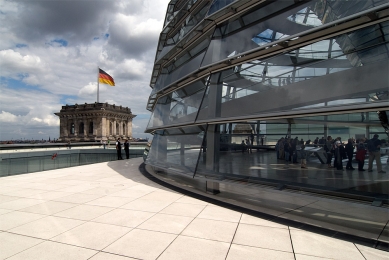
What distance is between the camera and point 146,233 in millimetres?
4797

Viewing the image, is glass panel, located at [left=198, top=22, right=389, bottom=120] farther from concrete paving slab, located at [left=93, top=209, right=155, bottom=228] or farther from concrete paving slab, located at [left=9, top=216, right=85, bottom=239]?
concrete paving slab, located at [left=9, top=216, right=85, bottom=239]

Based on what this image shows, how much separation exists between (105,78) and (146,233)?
2295 inches

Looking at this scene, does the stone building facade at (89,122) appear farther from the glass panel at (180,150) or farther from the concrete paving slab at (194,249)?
the concrete paving slab at (194,249)

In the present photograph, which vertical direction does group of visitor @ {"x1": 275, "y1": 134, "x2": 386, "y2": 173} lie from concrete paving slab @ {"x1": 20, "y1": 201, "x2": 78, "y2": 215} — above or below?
above

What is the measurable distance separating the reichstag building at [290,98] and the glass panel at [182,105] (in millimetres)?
140

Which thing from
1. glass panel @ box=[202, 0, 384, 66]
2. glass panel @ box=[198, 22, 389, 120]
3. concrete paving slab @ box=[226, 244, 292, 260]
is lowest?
concrete paving slab @ box=[226, 244, 292, 260]

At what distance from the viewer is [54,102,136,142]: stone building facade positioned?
93.2m

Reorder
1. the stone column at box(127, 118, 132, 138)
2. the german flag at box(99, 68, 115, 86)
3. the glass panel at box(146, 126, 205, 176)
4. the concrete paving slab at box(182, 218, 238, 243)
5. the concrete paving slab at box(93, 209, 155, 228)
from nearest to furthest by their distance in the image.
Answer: the concrete paving slab at box(182, 218, 238, 243) < the concrete paving slab at box(93, 209, 155, 228) < the glass panel at box(146, 126, 205, 176) < the german flag at box(99, 68, 115, 86) < the stone column at box(127, 118, 132, 138)

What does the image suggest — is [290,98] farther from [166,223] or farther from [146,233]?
[146,233]

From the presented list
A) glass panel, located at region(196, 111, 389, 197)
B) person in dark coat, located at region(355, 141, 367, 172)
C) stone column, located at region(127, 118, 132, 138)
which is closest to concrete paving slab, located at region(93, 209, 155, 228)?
glass panel, located at region(196, 111, 389, 197)

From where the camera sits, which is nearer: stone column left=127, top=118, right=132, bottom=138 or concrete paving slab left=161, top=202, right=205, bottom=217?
concrete paving slab left=161, top=202, right=205, bottom=217

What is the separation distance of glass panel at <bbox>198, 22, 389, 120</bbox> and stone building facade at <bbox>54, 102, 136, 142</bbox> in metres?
89.4

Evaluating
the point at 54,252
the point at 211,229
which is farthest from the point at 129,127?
the point at 54,252

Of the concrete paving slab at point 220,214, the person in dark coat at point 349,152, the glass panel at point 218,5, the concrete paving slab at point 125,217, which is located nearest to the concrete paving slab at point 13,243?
the concrete paving slab at point 125,217
